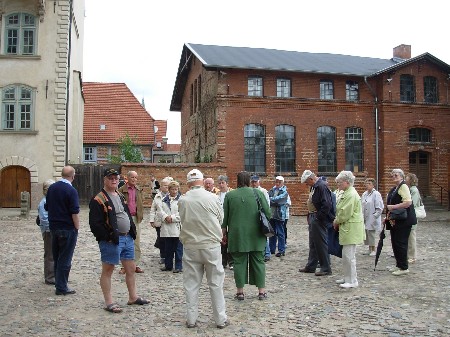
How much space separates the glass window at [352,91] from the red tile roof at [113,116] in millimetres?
17956

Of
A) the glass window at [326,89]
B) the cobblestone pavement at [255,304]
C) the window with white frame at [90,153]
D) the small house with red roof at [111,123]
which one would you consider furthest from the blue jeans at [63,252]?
the window with white frame at [90,153]

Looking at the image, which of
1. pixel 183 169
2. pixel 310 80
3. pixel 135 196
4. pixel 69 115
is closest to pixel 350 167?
pixel 310 80

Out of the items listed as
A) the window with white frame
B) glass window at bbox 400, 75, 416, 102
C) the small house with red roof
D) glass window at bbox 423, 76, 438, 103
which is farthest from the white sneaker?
the window with white frame

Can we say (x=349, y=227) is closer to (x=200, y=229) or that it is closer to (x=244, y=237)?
(x=244, y=237)

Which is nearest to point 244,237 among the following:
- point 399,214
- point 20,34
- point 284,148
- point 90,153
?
point 399,214

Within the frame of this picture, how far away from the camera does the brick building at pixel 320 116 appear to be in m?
24.0

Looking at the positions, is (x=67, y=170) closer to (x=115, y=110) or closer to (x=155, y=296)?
(x=155, y=296)

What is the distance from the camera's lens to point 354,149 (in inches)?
1015

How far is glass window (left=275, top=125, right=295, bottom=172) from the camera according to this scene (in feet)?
81.0

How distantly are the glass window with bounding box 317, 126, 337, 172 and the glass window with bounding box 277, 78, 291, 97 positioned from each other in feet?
7.96

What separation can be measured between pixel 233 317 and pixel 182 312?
71 centimetres

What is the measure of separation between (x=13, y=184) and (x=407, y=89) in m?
20.3

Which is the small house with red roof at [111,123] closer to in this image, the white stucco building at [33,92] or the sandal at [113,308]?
the white stucco building at [33,92]

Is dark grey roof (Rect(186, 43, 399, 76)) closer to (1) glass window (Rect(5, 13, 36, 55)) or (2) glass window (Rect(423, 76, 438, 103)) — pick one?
(2) glass window (Rect(423, 76, 438, 103))
